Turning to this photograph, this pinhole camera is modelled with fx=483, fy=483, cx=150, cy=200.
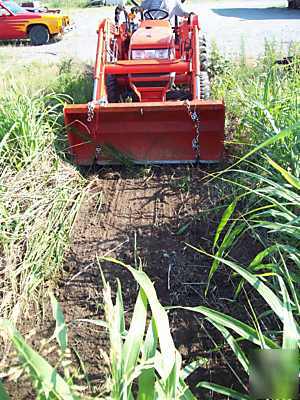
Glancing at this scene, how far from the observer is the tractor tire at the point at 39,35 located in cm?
1200

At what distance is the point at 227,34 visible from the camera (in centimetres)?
1261

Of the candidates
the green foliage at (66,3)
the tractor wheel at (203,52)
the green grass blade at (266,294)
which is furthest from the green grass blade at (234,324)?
the green foliage at (66,3)

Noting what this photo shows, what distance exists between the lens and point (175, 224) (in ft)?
11.1

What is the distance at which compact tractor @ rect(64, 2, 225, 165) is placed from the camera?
4000 millimetres

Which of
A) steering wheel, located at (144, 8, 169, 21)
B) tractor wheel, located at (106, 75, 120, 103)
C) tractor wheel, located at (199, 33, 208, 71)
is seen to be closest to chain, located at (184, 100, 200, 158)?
tractor wheel, located at (106, 75, 120, 103)

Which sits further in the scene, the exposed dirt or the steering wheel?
the steering wheel

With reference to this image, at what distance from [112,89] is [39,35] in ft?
25.8

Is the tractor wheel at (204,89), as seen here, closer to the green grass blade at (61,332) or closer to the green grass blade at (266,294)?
the green grass blade at (266,294)

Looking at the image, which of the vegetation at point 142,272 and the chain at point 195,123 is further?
the chain at point 195,123

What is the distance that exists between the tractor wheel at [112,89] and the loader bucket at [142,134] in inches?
40.7

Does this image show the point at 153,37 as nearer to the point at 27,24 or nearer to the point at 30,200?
the point at 30,200

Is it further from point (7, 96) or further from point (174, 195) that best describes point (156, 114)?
point (7, 96)

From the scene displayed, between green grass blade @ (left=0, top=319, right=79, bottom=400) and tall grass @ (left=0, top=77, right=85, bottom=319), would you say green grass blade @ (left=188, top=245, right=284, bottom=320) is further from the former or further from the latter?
tall grass @ (left=0, top=77, right=85, bottom=319)

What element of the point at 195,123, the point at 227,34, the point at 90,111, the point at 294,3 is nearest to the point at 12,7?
the point at 227,34
